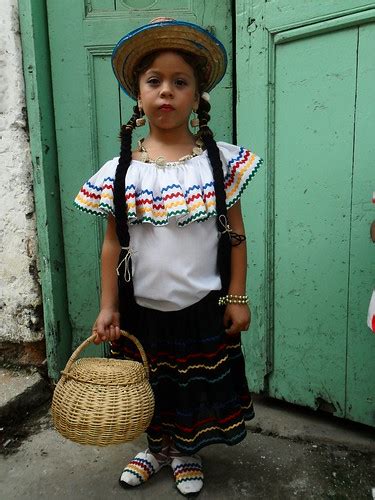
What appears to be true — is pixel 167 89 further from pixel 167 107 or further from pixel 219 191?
pixel 219 191

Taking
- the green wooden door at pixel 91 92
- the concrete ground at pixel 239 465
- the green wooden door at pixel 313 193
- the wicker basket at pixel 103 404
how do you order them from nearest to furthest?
the wicker basket at pixel 103 404
the concrete ground at pixel 239 465
the green wooden door at pixel 313 193
the green wooden door at pixel 91 92

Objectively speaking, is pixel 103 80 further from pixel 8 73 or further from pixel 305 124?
pixel 305 124

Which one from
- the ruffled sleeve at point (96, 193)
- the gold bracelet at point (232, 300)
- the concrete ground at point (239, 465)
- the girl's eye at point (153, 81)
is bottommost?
the concrete ground at point (239, 465)

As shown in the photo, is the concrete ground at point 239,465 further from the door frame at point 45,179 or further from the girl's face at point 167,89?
the girl's face at point 167,89

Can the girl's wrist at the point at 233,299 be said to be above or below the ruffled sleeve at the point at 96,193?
below

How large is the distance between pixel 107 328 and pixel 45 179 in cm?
102

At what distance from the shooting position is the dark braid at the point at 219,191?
1.72 metres

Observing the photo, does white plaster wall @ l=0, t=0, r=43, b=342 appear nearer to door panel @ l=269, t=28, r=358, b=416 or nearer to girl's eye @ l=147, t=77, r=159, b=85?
girl's eye @ l=147, t=77, r=159, b=85

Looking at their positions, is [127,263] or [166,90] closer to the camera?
[166,90]

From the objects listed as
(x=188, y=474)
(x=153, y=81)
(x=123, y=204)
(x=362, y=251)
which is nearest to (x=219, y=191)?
(x=123, y=204)

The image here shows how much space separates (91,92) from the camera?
8.13ft

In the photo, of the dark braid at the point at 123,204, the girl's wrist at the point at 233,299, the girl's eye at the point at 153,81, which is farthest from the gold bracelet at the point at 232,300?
the girl's eye at the point at 153,81

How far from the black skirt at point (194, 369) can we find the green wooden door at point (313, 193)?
557 mm

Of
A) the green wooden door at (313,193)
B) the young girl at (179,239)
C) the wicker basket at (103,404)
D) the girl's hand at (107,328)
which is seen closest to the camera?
the wicker basket at (103,404)
